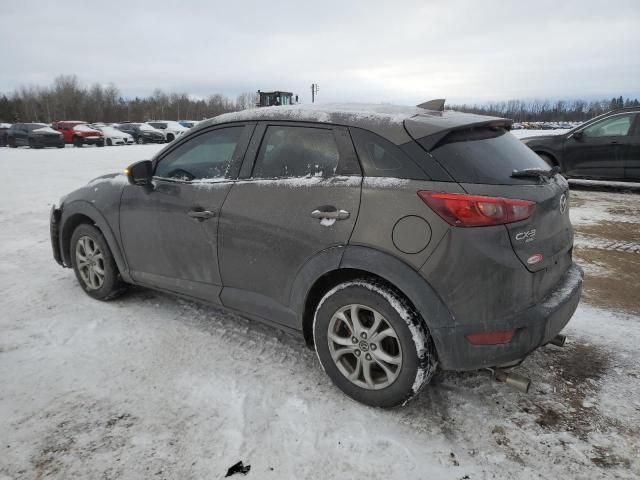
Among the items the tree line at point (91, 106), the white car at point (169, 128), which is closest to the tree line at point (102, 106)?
the tree line at point (91, 106)

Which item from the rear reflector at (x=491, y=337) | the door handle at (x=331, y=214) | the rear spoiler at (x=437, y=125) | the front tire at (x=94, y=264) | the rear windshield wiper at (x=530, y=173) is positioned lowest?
the front tire at (x=94, y=264)

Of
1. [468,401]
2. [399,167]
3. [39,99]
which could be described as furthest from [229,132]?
[39,99]

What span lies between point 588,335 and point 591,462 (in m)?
1.48

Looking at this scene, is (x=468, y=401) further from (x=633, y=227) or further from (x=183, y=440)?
(x=633, y=227)

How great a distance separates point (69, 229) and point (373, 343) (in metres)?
3.18

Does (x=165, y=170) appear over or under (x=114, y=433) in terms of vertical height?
over

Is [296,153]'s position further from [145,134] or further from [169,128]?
[169,128]

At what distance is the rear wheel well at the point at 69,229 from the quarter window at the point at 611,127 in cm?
940

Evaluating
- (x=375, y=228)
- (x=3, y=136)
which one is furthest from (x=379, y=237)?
(x=3, y=136)

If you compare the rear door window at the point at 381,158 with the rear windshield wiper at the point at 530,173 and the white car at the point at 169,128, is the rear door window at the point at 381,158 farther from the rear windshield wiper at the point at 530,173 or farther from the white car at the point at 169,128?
the white car at the point at 169,128

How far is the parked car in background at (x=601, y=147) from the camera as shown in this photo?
8992mm

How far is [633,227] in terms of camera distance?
22.0ft

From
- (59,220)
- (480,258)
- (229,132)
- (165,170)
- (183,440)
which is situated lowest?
(183,440)

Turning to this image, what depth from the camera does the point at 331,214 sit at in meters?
2.58
